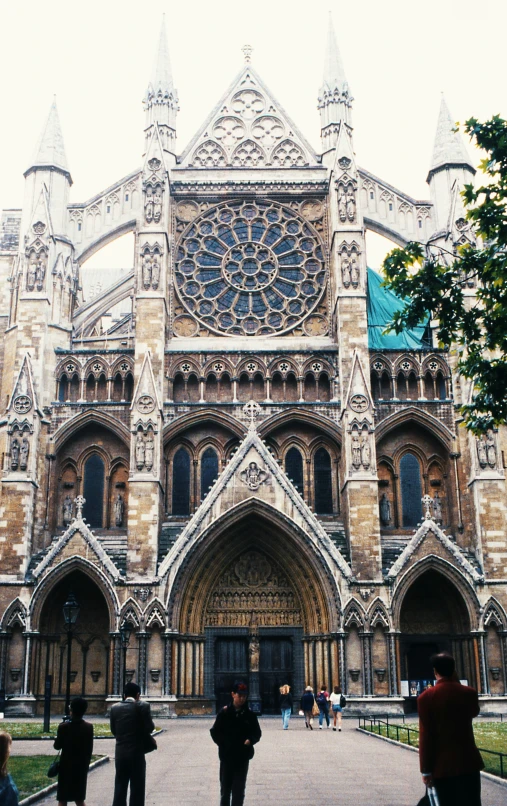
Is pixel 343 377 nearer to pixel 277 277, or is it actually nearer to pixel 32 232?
pixel 277 277

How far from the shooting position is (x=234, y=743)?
994 cm

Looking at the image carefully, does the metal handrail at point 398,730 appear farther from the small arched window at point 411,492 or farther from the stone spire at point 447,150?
the stone spire at point 447,150

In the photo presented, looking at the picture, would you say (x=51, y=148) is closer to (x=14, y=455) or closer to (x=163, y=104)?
(x=163, y=104)

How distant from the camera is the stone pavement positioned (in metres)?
12.7

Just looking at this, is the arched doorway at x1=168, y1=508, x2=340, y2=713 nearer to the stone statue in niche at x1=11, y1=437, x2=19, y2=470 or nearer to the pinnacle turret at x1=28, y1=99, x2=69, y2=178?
the stone statue in niche at x1=11, y1=437, x2=19, y2=470

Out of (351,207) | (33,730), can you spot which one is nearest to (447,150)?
(351,207)

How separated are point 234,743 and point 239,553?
23.8m

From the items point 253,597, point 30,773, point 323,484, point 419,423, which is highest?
point 419,423

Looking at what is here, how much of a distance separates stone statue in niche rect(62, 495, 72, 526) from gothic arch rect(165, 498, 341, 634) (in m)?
5.10

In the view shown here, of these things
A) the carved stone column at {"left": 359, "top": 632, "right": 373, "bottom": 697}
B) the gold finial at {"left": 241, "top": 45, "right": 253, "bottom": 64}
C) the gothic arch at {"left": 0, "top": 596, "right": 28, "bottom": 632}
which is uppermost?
the gold finial at {"left": 241, "top": 45, "right": 253, "bottom": 64}

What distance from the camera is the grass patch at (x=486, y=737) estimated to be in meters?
15.6

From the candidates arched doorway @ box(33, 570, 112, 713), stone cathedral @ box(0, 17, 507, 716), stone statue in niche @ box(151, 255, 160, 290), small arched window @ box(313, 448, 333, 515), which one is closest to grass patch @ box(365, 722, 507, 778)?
stone cathedral @ box(0, 17, 507, 716)

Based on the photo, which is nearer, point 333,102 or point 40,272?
point 40,272

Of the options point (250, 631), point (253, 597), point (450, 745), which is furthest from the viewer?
point (253, 597)
